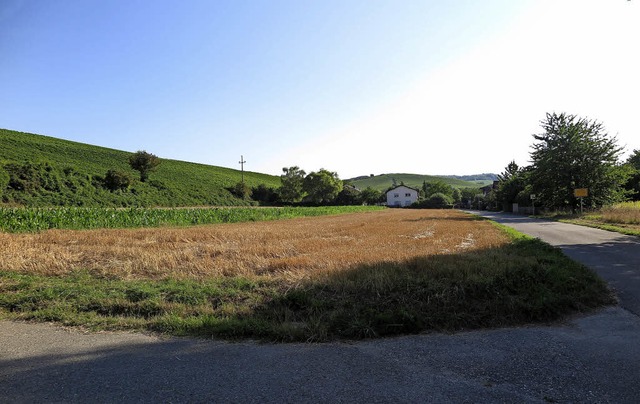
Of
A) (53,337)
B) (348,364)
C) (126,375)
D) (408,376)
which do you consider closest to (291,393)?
(348,364)

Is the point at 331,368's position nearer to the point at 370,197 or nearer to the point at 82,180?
the point at 82,180

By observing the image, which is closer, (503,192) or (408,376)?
(408,376)

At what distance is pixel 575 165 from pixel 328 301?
137 feet

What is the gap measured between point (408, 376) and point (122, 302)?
4708 mm

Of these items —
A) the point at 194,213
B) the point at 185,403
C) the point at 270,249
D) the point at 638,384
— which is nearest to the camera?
the point at 185,403

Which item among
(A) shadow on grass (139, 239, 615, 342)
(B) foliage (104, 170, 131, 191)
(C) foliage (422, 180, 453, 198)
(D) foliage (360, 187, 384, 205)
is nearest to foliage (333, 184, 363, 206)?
(D) foliage (360, 187, 384, 205)

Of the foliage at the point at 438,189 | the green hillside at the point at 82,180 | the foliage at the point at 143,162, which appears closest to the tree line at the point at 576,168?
the green hillside at the point at 82,180

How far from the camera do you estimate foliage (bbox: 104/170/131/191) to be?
2175 inches

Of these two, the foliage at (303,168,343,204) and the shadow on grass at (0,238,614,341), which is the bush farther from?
the foliage at (303,168,343,204)

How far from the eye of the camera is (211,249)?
11578mm

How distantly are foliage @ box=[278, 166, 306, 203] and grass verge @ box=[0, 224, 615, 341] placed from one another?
8330 cm

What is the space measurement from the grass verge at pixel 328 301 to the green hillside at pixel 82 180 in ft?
133

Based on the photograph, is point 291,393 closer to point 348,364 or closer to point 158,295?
point 348,364

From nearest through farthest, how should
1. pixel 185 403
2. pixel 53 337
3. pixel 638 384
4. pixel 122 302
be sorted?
pixel 185 403, pixel 638 384, pixel 53 337, pixel 122 302
